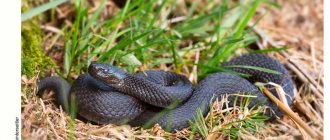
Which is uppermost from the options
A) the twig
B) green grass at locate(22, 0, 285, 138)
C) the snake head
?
green grass at locate(22, 0, 285, 138)

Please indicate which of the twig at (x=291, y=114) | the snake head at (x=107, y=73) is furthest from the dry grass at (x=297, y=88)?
the snake head at (x=107, y=73)

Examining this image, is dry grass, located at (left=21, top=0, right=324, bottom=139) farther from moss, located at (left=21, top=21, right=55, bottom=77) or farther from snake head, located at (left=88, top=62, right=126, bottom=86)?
snake head, located at (left=88, top=62, right=126, bottom=86)

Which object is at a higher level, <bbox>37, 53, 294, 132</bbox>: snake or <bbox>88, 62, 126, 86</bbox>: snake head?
<bbox>88, 62, 126, 86</bbox>: snake head

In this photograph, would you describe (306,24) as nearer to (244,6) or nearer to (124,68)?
(244,6)

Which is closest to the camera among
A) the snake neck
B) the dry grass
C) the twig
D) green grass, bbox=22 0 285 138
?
the dry grass

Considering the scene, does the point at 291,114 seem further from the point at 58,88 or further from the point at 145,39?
the point at 58,88

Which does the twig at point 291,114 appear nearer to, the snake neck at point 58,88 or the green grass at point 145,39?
the green grass at point 145,39

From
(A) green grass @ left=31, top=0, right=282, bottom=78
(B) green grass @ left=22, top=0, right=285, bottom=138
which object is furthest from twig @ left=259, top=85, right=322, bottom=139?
(A) green grass @ left=31, top=0, right=282, bottom=78
